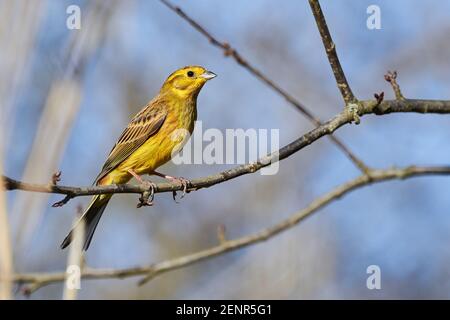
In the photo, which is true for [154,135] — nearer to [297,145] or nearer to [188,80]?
[188,80]

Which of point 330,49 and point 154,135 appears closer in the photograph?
point 330,49

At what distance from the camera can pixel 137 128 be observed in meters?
7.47

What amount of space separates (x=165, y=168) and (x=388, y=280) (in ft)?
12.8

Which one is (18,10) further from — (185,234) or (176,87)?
(185,234)

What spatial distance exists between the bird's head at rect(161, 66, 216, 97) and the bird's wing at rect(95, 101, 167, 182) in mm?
254

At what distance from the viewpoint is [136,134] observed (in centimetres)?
743

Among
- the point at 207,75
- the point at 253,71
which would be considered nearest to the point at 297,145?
the point at 253,71

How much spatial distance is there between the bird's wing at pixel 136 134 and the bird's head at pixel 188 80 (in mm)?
254

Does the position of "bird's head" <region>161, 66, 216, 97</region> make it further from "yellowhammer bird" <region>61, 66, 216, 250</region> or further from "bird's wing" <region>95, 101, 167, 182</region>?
"bird's wing" <region>95, 101, 167, 182</region>

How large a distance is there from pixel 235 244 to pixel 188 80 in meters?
3.88

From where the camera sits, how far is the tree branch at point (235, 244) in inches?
140

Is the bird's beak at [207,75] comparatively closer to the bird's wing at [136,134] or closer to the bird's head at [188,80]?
the bird's head at [188,80]

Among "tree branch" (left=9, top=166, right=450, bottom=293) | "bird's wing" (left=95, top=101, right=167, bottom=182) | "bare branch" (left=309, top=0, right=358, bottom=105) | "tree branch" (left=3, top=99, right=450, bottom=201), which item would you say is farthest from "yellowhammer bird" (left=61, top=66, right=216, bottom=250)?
"tree branch" (left=9, top=166, right=450, bottom=293)
